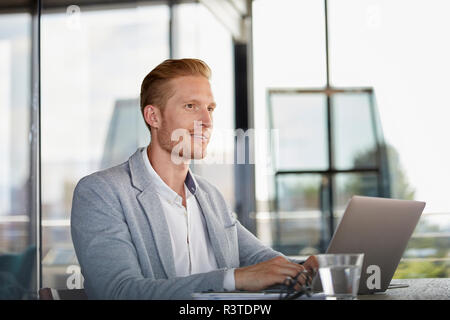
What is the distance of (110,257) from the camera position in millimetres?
1464

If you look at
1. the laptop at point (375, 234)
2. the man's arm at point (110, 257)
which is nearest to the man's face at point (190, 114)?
the man's arm at point (110, 257)

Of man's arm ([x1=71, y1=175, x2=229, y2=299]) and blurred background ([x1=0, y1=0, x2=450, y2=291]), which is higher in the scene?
blurred background ([x1=0, y1=0, x2=450, y2=291])

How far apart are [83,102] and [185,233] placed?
2.76 m

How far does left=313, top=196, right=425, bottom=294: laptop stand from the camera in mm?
1451

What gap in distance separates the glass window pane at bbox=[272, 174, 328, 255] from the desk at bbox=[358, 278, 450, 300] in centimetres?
306

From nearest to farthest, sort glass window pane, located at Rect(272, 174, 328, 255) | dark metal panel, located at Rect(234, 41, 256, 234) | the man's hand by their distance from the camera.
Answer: the man's hand → dark metal panel, located at Rect(234, 41, 256, 234) → glass window pane, located at Rect(272, 174, 328, 255)

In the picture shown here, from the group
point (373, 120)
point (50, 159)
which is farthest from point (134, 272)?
point (373, 120)

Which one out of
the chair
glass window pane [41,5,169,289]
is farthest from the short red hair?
glass window pane [41,5,169,289]

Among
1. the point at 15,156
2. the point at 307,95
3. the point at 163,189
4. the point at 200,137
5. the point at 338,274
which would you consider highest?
the point at 307,95

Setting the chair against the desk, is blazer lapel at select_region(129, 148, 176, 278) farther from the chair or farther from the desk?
the desk

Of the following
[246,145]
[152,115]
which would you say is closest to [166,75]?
[152,115]

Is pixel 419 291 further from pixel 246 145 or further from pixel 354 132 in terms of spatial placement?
pixel 354 132

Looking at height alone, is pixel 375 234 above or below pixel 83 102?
below
